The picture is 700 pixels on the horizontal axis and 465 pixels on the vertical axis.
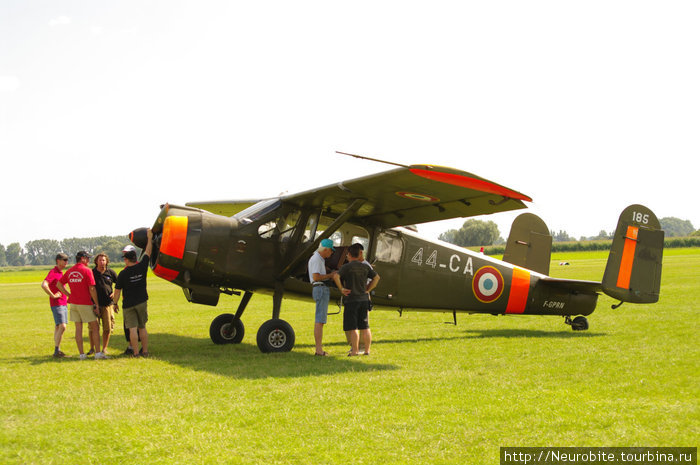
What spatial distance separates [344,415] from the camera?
5.48m

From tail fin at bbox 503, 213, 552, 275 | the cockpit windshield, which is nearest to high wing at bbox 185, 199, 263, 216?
the cockpit windshield

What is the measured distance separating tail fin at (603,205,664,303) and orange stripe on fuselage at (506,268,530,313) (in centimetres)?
149

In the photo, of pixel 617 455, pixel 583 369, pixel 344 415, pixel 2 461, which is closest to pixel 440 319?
pixel 583 369

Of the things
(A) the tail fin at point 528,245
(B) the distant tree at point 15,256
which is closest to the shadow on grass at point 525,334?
(A) the tail fin at point 528,245

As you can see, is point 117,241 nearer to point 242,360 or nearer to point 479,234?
point 479,234

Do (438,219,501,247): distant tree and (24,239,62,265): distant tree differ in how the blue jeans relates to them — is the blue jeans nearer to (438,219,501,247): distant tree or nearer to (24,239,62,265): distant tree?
(438,219,501,247): distant tree

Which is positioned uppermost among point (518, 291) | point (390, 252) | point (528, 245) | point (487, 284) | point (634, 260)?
point (528, 245)

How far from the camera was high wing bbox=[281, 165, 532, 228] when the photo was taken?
25.9ft

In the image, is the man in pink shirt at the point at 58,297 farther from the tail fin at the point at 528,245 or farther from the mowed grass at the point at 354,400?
the tail fin at the point at 528,245

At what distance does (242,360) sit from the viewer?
893 cm

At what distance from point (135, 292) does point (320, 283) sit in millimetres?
2885

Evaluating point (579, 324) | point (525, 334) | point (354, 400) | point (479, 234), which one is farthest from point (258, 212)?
point (479, 234)

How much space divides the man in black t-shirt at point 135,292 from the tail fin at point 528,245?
7741 millimetres

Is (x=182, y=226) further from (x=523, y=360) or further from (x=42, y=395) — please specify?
(x=523, y=360)
